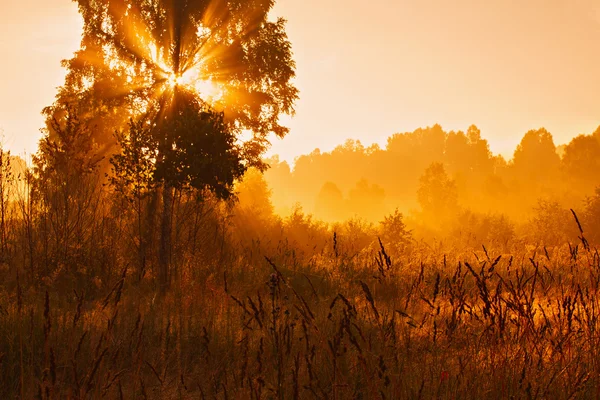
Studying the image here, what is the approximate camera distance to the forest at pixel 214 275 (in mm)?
2684

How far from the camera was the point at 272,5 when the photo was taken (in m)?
14.0

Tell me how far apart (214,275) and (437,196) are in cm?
5154

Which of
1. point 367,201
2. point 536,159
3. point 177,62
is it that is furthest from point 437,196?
point 177,62

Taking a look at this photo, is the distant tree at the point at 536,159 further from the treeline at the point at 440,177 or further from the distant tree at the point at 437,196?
the distant tree at the point at 437,196

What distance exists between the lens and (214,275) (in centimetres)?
829

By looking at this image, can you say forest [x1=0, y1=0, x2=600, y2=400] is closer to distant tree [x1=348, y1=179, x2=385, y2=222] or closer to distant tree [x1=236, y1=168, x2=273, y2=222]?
distant tree [x1=236, y1=168, x2=273, y2=222]

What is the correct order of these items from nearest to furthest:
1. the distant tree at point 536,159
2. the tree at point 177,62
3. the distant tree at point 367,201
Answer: the tree at point 177,62
the distant tree at point 367,201
the distant tree at point 536,159

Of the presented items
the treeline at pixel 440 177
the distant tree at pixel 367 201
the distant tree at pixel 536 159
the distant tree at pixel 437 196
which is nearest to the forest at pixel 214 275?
the treeline at pixel 440 177

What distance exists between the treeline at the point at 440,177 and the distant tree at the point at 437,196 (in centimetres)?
12

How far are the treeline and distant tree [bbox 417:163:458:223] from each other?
125mm

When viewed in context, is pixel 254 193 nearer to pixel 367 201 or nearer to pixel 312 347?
pixel 312 347

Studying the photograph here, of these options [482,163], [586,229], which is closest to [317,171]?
[482,163]

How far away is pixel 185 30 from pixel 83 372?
11.7 m

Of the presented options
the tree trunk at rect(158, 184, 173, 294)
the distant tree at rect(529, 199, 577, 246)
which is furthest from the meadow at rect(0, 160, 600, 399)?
the distant tree at rect(529, 199, 577, 246)
